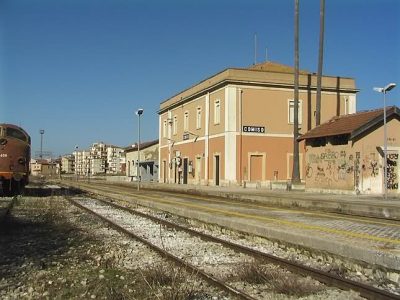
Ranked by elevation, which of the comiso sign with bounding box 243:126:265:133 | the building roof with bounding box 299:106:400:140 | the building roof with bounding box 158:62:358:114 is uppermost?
the building roof with bounding box 158:62:358:114

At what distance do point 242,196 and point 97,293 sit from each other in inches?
830

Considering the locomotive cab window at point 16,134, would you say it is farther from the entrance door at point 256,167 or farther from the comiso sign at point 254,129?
the entrance door at point 256,167

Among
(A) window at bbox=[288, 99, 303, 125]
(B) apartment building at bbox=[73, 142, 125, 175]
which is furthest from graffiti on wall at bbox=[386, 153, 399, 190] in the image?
(B) apartment building at bbox=[73, 142, 125, 175]

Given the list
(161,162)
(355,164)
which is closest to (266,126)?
(355,164)

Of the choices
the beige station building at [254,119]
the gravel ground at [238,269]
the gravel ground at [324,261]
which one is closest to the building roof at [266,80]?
the beige station building at [254,119]

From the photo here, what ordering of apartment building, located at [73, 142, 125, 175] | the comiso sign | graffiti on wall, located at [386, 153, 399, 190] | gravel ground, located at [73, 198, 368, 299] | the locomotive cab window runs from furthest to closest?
apartment building, located at [73, 142, 125, 175] → the comiso sign → graffiti on wall, located at [386, 153, 399, 190] → the locomotive cab window → gravel ground, located at [73, 198, 368, 299]

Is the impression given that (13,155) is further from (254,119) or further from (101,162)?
(101,162)

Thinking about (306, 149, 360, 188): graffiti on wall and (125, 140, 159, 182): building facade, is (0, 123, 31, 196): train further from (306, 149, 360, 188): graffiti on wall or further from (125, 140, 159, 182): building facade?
(125, 140, 159, 182): building facade

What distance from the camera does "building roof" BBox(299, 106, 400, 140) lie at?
28664 mm

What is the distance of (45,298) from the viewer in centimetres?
718

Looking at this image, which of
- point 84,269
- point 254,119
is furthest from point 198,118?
point 84,269

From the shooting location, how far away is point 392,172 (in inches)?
1158

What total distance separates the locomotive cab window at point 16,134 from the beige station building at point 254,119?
19980mm

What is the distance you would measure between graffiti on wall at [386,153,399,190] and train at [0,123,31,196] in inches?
771
